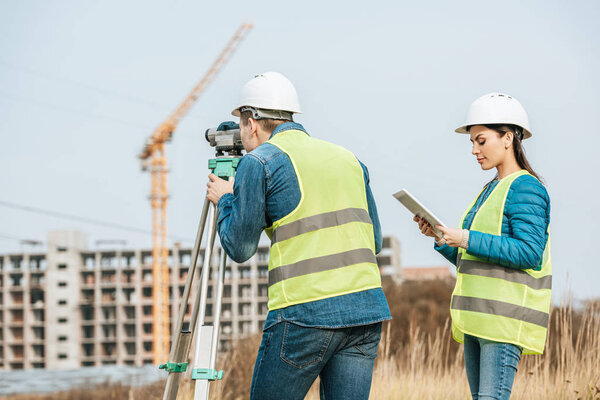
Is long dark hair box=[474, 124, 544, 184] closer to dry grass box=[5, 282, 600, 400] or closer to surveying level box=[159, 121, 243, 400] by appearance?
surveying level box=[159, 121, 243, 400]

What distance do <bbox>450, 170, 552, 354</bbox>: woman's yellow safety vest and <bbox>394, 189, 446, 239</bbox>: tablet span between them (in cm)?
16

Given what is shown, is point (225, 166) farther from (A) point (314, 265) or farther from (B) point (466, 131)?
(B) point (466, 131)

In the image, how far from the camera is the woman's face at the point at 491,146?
253cm

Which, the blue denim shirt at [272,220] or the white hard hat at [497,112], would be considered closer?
the blue denim shirt at [272,220]

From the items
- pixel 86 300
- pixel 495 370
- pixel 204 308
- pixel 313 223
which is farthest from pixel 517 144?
pixel 86 300

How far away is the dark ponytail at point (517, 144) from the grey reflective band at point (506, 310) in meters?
0.42

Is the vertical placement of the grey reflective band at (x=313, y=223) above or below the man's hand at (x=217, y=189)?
below

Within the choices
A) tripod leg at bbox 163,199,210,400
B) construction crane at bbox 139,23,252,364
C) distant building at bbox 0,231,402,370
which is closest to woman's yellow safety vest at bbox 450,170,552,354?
tripod leg at bbox 163,199,210,400

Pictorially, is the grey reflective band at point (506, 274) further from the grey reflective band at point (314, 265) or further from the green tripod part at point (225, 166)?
the green tripod part at point (225, 166)

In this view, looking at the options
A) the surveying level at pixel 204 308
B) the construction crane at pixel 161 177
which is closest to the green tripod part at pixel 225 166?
the surveying level at pixel 204 308

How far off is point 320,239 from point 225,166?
0.59 m

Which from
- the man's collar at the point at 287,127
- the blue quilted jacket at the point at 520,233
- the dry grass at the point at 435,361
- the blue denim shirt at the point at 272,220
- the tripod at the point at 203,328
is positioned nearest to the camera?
the blue denim shirt at the point at 272,220

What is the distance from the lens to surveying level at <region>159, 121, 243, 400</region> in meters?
2.49

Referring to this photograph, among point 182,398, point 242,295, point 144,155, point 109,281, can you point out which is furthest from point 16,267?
point 182,398
